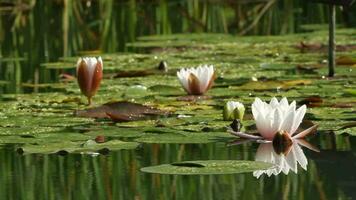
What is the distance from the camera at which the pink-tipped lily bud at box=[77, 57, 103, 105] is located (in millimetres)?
4195

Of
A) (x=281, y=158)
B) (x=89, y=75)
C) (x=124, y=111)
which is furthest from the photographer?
(x=89, y=75)

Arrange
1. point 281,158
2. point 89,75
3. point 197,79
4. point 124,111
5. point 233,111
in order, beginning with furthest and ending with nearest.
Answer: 1. point 197,79
2. point 89,75
3. point 124,111
4. point 233,111
5. point 281,158

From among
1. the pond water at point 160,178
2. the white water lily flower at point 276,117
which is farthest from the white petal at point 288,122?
the pond water at point 160,178

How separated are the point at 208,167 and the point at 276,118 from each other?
0.39m

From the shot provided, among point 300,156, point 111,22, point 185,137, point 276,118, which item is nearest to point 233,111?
point 185,137

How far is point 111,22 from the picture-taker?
344 inches

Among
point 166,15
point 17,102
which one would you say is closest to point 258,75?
point 17,102

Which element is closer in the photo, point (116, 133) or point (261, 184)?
point (261, 184)

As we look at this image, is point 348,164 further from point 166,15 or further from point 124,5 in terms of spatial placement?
point 124,5

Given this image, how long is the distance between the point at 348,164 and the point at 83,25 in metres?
5.60

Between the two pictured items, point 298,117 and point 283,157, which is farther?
point 298,117

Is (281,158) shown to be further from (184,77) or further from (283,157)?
(184,77)

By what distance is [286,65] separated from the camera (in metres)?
5.40

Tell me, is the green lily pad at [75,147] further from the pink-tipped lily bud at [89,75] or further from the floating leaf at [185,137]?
the pink-tipped lily bud at [89,75]
